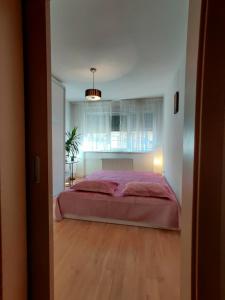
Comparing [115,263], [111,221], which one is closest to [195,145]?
[115,263]

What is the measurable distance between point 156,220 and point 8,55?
7.72 ft

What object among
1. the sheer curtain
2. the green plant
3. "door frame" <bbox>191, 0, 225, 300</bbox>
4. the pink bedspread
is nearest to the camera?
"door frame" <bbox>191, 0, 225, 300</bbox>

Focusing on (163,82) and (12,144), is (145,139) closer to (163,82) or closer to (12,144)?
(163,82)

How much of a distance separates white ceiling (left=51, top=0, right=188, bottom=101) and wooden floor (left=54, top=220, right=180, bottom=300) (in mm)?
2492

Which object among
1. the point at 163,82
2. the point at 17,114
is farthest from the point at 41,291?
the point at 163,82

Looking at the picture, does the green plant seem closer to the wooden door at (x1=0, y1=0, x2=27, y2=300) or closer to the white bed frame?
the white bed frame

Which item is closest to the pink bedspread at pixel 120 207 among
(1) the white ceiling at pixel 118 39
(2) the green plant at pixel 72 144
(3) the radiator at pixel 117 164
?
(1) the white ceiling at pixel 118 39

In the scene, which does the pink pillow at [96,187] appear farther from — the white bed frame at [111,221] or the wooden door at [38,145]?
the wooden door at [38,145]

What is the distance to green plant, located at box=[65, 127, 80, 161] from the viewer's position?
4.75 meters

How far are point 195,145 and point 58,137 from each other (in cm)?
350

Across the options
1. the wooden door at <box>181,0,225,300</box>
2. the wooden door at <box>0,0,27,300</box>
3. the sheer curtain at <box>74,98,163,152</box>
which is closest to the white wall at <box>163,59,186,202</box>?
the sheer curtain at <box>74,98,163,152</box>

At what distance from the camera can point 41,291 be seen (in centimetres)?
75

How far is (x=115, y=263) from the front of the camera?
1655 millimetres

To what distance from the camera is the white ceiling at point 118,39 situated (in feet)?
5.42
